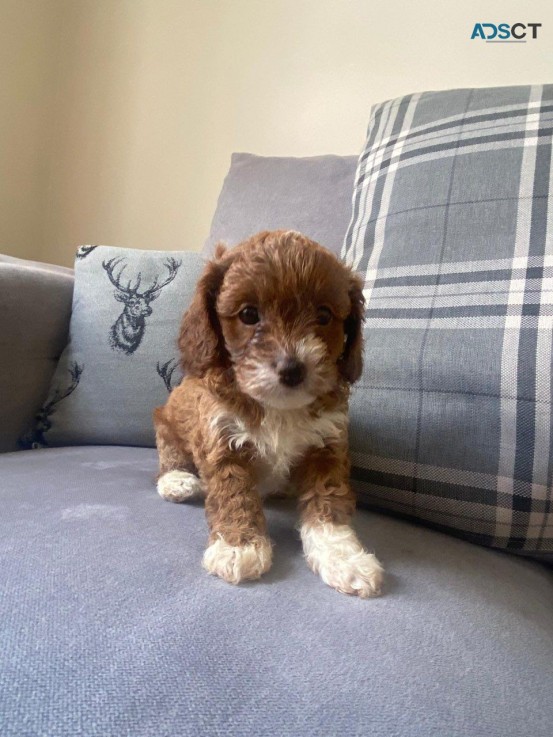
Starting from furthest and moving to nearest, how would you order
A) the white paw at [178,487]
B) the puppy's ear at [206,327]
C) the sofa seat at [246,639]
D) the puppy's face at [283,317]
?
the white paw at [178,487] → the puppy's ear at [206,327] → the puppy's face at [283,317] → the sofa seat at [246,639]

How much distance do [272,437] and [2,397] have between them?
997 mm

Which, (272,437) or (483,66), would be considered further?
(483,66)

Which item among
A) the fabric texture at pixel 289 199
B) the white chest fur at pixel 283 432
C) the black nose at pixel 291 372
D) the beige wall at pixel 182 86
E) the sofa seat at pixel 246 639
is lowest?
the sofa seat at pixel 246 639

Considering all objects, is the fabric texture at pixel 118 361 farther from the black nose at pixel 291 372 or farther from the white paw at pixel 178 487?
the black nose at pixel 291 372

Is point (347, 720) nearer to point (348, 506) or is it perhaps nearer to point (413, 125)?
point (348, 506)

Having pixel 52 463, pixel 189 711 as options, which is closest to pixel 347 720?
pixel 189 711

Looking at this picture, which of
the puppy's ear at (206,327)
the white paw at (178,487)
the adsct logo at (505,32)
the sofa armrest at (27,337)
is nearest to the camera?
the puppy's ear at (206,327)

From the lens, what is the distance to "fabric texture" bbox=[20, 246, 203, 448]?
67.1 inches

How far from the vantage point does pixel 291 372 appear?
3.24ft

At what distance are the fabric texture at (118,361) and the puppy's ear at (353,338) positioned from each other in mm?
725

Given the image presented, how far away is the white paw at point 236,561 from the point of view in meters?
0.89

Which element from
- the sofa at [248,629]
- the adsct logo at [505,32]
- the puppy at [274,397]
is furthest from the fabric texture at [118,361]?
the adsct logo at [505,32]

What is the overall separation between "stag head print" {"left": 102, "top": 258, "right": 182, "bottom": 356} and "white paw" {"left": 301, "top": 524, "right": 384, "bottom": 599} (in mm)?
934

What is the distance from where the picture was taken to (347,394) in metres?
1.18
